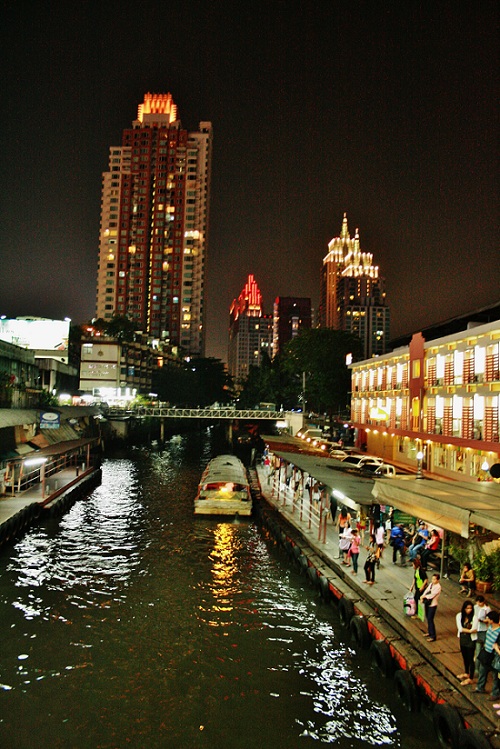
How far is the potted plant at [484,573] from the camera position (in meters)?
16.2

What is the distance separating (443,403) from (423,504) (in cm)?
2791

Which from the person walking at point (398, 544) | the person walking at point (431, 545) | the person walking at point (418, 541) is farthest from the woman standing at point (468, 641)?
the person walking at point (398, 544)

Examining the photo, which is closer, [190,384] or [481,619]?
[481,619]

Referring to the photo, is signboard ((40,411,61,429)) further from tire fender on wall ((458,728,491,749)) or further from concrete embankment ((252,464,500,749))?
tire fender on wall ((458,728,491,749))

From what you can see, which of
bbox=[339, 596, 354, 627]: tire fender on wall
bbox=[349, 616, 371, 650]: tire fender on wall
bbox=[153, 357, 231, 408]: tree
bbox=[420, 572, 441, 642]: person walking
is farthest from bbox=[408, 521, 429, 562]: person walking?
bbox=[153, 357, 231, 408]: tree

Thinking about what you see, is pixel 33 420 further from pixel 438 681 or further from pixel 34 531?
pixel 438 681

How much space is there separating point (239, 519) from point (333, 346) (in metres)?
55.4

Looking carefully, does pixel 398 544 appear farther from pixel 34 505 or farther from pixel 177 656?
pixel 34 505

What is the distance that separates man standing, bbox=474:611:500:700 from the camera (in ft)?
35.1

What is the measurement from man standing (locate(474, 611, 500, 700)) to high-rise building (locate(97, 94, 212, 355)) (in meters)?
165

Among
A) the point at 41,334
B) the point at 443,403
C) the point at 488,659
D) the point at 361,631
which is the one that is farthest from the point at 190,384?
the point at 488,659

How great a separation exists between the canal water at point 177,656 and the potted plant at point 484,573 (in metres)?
4.13

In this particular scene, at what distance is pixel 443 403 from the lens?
42.2 metres

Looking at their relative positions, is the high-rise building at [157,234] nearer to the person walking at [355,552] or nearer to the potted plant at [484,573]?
the person walking at [355,552]
